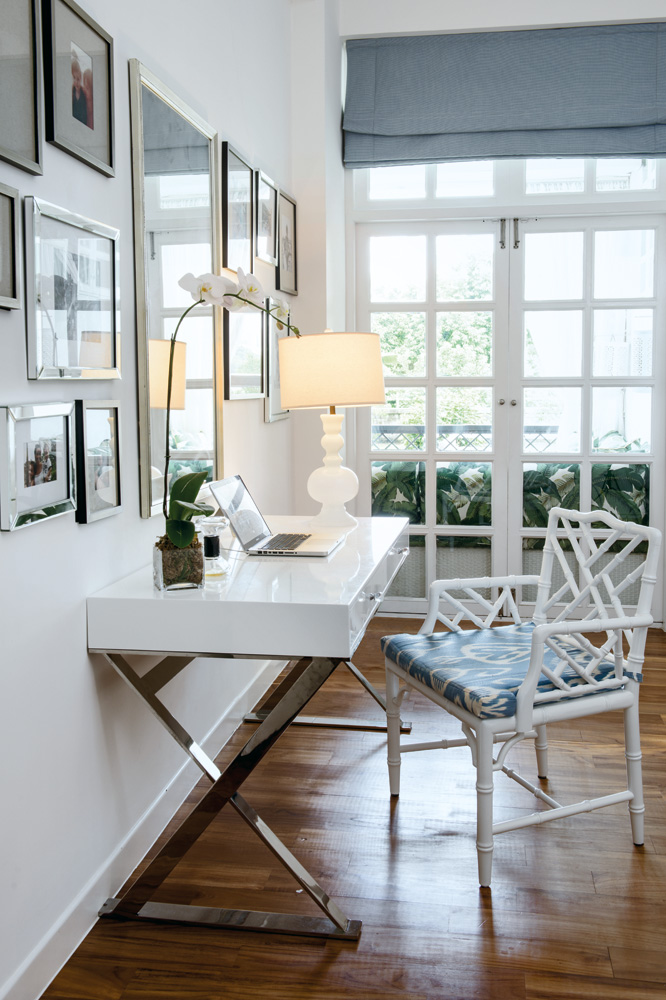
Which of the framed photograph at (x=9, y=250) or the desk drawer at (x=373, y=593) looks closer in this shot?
the framed photograph at (x=9, y=250)

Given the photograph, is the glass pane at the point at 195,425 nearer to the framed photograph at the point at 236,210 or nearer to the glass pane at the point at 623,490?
the framed photograph at the point at 236,210

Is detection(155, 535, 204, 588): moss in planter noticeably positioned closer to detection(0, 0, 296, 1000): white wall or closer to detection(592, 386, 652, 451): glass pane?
detection(0, 0, 296, 1000): white wall

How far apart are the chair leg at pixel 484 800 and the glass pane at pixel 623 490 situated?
7.94 feet

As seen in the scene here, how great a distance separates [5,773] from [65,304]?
0.83m

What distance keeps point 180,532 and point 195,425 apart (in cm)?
61

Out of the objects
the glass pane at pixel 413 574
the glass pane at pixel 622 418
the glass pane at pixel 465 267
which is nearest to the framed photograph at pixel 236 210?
the glass pane at pixel 465 267

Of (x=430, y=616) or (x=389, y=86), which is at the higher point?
(x=389, y=86)

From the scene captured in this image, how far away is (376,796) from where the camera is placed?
7.99 ft

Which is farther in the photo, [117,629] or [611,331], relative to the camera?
[611,331]

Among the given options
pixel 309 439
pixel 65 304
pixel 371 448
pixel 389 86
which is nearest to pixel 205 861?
pixel 65 304

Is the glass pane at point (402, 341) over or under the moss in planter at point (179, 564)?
over

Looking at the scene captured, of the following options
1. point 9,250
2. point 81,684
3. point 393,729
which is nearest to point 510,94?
point 393,729

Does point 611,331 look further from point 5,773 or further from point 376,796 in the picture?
point 5,773

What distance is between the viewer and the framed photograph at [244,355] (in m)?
2.75
